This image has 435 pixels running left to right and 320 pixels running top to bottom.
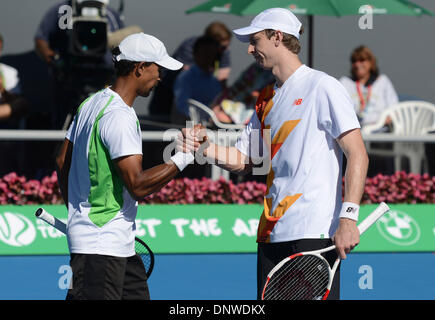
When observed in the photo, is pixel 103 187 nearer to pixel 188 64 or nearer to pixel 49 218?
pixel 49 218

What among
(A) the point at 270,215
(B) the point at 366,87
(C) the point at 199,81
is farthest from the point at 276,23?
(B) the point at 366,87

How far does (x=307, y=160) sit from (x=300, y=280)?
21.0 inches

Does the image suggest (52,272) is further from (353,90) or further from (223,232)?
(353,90)

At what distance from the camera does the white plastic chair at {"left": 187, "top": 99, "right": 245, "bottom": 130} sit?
28.1 feet

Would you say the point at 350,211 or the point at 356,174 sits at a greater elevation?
the point at 356,174

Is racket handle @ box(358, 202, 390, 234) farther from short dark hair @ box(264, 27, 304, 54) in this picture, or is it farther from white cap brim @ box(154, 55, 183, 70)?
white cap brim @ box(154, 55, 183, 70)

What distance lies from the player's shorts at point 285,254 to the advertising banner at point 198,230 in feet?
11.2

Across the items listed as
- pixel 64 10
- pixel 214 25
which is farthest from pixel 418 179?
pixel 64 10

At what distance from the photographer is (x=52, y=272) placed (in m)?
6.94

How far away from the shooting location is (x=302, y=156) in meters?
3.97

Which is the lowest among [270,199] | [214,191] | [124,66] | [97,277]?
[214,191]

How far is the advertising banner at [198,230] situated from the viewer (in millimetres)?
7387

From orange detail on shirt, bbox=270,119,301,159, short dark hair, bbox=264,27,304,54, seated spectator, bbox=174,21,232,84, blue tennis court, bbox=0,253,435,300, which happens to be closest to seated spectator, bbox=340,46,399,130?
seated spectator, bbox=174,21,232,84

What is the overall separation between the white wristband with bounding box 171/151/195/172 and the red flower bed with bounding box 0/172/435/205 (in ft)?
12.1
